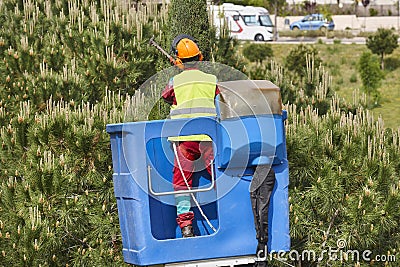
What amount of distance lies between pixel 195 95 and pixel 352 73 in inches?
846

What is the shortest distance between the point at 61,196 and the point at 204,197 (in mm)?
1848

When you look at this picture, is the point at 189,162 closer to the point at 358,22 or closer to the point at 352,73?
the point at 352,73

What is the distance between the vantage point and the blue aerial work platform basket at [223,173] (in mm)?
4902

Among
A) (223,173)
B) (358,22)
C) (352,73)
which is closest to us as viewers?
(223,173)

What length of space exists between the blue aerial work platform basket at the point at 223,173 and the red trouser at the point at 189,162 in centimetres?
12

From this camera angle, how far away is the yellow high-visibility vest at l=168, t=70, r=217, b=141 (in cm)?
515

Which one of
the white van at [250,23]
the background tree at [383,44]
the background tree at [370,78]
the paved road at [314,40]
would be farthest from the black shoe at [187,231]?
the white van at [250,23]

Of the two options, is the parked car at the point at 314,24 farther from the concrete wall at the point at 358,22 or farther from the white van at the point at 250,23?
the white van at the point at 250,23

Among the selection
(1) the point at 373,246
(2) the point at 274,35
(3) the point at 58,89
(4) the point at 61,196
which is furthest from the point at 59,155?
(2) the point at 274,35

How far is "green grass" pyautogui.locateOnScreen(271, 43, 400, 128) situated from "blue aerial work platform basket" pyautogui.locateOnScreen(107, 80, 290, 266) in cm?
1348

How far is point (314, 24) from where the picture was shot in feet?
147

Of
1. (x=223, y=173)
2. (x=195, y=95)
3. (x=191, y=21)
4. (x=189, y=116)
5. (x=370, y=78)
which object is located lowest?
(x=370, y=78)

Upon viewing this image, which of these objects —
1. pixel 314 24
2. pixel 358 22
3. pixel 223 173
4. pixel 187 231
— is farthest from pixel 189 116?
pixel 358 22

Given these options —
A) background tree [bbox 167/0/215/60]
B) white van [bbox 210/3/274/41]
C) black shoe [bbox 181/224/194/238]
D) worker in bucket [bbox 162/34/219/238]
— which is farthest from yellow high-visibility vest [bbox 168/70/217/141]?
white van [bbox 210/3/274/41]
